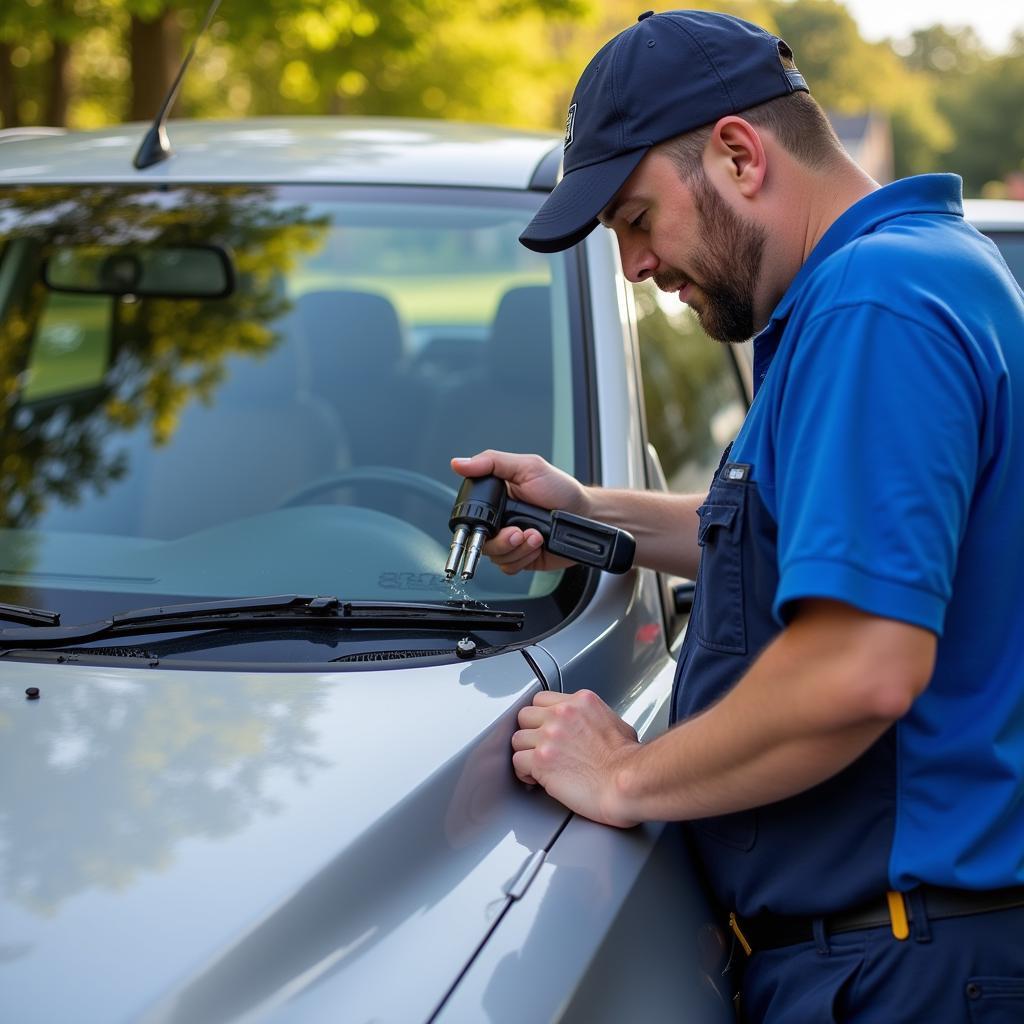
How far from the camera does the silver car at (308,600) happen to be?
1.44 meters

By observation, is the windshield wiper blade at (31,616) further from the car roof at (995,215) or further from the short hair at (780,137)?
the car roof at (995,215)

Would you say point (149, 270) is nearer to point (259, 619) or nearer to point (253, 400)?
point (253, 400)

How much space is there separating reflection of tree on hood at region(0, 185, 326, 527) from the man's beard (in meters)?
1.35

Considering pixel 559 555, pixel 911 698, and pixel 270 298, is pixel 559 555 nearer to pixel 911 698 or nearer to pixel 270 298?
pixel 911 698

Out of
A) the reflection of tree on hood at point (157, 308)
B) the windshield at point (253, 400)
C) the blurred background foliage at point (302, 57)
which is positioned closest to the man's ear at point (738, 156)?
the windshield at point (253, 400)

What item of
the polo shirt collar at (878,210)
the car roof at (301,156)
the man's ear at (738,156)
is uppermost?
the man's ear at (738,156)

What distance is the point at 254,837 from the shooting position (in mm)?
1526

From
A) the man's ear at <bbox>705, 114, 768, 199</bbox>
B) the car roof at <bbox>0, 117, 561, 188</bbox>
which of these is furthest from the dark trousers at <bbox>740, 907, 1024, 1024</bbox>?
the car roof at <bbox>0, 117, 561, 188</bbox>

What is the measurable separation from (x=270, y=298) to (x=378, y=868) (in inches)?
70.4

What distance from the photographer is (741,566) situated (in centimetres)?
165

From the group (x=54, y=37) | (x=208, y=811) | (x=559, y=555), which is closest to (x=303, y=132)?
(x=559, y=555)

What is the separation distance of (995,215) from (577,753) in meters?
2.46

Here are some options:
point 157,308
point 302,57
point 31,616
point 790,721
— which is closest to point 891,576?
point 790,721

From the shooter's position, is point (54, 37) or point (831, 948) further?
point (54, 37)
